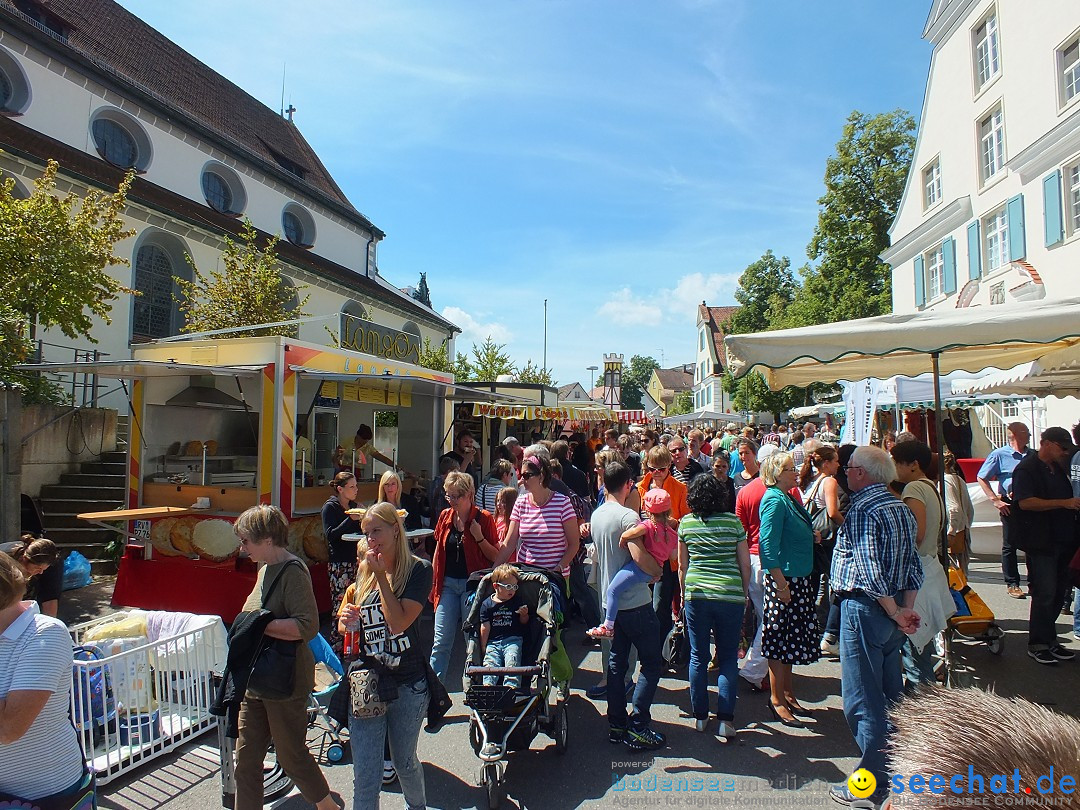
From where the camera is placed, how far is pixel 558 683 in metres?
4.01

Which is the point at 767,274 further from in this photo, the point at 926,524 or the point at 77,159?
the point at 926,524

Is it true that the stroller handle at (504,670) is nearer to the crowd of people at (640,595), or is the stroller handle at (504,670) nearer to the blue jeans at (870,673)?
the crowd of people at (640,595)

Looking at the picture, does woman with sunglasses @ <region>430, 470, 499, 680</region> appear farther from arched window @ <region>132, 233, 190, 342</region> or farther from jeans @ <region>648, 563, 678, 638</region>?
arched window @ <region>132, 233, 190, 342</region>

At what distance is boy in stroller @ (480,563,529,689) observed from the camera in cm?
390

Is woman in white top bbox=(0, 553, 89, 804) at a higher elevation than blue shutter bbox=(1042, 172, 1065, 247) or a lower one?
lower

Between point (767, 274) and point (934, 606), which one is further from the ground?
point (767, 274)

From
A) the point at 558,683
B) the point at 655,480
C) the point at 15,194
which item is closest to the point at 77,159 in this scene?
the point at 15,194

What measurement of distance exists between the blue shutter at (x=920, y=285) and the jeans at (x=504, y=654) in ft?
67.4

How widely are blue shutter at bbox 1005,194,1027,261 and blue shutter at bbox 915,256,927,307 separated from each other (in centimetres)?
512

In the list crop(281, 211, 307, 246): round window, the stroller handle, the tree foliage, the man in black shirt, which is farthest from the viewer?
crop(281, 211, 307, 246): round window

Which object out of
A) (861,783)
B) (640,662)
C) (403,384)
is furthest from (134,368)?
(861,783)

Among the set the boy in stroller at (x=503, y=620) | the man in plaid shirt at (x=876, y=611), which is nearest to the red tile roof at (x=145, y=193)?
the boy in stroller at (x=503, y=620)

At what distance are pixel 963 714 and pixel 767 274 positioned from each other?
48.4 metres

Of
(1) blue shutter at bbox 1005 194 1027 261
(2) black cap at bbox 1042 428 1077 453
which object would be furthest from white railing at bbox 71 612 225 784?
(1) blue shutter at bbox 1005 194 1027 261
